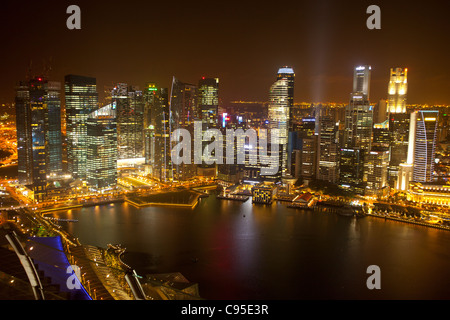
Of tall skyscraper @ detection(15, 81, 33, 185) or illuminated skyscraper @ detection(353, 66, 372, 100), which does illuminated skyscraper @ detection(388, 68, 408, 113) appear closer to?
illuminated skyscraper @ detection(353, 66, 372, 100)

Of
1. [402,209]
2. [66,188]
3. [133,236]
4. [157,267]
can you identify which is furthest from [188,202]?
[402,209]

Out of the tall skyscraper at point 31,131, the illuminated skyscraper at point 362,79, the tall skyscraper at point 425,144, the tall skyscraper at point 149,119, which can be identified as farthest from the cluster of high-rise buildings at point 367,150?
the tall skyscraper at point 31,131

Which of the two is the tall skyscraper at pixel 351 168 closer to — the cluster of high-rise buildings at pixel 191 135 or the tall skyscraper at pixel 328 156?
the cluster of high-rise buildings at pixel 191 135

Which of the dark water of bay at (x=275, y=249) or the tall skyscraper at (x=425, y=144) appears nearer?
the dark water of bay at (x=275, y=249)

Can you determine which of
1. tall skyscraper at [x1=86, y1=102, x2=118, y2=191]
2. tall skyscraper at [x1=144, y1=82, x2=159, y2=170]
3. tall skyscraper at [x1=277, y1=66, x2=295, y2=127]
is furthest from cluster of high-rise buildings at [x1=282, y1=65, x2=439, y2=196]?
tall skyscraper at [x1=86, y1=102, x2=118, y2=191]

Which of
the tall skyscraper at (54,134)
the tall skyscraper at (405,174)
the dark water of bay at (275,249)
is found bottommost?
the dark water of bay at (275,249)

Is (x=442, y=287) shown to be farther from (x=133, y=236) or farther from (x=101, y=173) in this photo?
(x=101, y=173)
